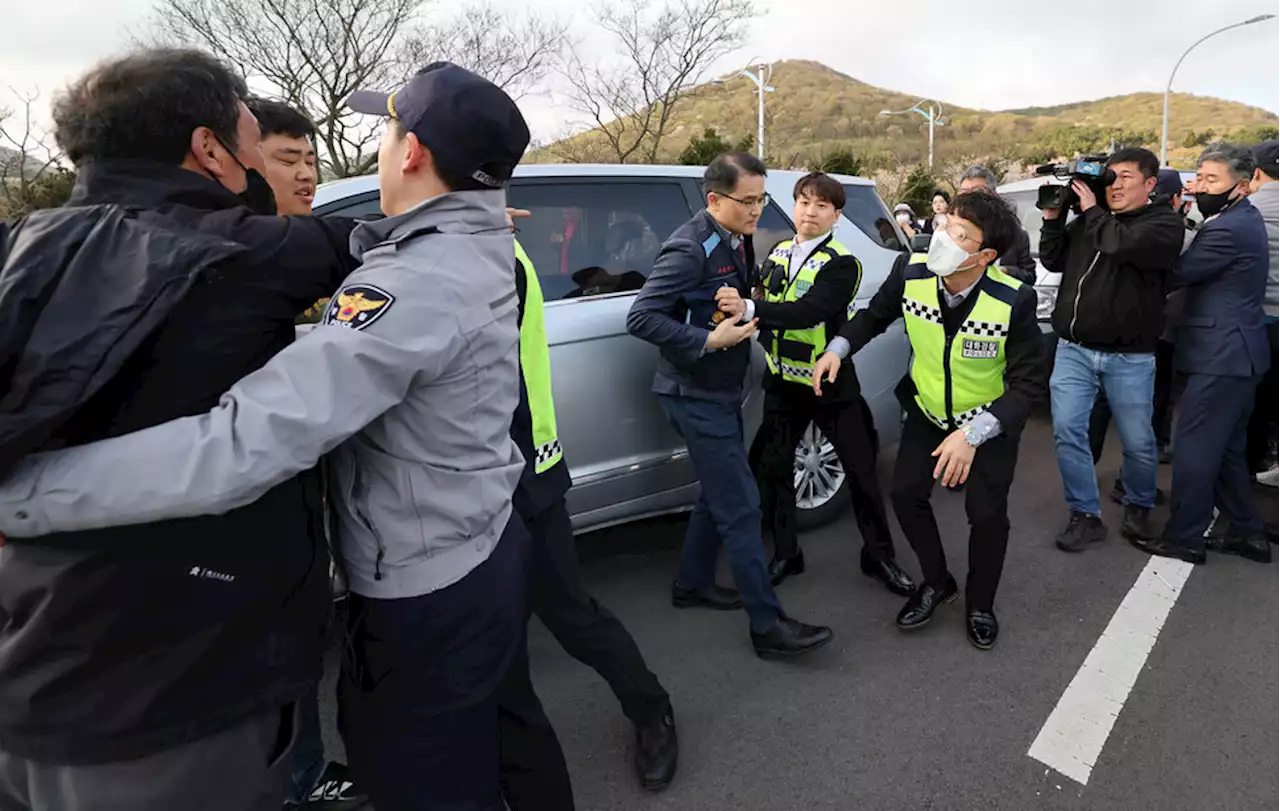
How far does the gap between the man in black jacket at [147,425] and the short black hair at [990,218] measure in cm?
230

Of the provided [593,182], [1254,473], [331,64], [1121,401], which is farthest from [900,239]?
[331,64]

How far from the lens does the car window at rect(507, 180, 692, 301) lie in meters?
3.05

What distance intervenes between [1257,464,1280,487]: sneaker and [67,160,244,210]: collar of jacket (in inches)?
215

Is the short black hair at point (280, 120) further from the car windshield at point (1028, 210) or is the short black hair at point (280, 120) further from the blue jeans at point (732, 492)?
the car windshield at point (1028, 210)

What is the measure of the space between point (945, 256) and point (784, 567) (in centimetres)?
152

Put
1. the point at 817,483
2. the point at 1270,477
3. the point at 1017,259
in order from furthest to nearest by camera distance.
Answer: the point at 1017,259 → the point at 1270,477 → the point at 817,483

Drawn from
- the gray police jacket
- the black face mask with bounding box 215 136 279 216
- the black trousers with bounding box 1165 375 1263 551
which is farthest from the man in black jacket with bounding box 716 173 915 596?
the black face mask with bounding box 215 136 279 216

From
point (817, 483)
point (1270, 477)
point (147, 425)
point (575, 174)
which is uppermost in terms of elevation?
point (575, 174)

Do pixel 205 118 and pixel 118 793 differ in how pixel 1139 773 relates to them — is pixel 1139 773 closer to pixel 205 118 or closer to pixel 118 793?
pixel 118 793

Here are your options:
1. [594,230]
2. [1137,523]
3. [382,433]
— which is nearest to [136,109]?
[382,433]

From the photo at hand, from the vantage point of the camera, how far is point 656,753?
7.53ft

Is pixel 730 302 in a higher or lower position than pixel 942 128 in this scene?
lower

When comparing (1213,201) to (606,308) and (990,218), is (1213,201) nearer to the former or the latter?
(990,218)

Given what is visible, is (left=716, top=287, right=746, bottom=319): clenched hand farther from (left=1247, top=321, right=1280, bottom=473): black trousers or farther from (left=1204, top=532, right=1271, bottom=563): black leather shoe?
(left=1247, top=321, right=1280, bottom=473): black trousers
